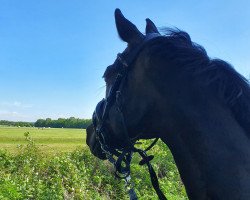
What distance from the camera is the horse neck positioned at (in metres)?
2.37

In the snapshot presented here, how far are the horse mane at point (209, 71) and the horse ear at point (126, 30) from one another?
19 cm

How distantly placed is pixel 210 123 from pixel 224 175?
336 millimetres

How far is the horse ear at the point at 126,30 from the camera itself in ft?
9.44

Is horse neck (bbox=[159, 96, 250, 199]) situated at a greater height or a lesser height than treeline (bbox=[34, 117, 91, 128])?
lesser

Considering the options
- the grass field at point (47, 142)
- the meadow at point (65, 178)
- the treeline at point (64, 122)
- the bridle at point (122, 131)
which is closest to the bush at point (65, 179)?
the meadow at point (65, 178)

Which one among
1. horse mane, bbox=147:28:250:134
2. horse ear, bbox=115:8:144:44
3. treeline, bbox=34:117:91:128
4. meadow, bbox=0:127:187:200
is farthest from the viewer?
treeline, bbox=34:117:91:128

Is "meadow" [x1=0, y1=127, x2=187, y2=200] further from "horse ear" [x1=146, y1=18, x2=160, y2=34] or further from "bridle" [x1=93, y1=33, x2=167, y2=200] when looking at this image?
"horse ear" [x1=146, y1=18, x2=160, y2=34]

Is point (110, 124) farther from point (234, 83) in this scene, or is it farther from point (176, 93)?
point (234, 83)

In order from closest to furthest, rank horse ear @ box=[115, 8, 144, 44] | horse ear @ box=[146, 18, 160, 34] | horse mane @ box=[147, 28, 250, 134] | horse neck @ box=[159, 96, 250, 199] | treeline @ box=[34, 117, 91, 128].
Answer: horse neck @ box=[159, 96, 250, 199] → horse mane @ box=[147, 28, 250, 134] → horse ear @ box=[115, 8, 144, 44] → horse ear @ box=[146, 18, 160, 34] → treeline @ box=[34, 117, 91, 128]

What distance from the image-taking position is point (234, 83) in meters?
2.58

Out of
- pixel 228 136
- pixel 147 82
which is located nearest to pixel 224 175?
pixel 228 136

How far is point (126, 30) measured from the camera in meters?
2.91

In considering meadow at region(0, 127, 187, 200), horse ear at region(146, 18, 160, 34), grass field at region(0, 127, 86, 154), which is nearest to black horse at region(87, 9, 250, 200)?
horse ear at region(146, 18, 160, 34)

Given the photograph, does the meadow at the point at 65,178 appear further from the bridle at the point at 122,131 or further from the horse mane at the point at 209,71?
the horse mane at the point at 209,71
